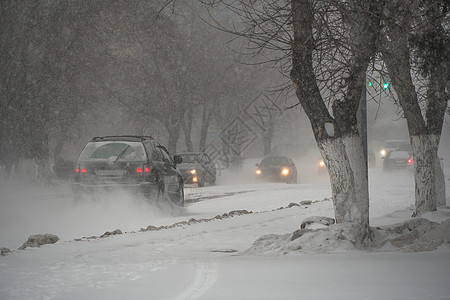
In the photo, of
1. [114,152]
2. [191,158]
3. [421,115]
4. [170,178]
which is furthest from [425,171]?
[191,158]

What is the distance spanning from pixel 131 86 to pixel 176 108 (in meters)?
3.31

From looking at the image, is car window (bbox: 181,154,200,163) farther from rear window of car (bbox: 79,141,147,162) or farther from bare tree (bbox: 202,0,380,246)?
bare tree (bbox: 202,0,380,246)

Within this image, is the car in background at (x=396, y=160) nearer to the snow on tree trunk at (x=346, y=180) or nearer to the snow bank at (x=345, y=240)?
the snow on tree trunk at (x=346, y=180)

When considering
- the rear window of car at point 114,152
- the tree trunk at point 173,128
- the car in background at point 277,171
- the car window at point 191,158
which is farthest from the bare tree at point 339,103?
the tree trunk at point 173,128

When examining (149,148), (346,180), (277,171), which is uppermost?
(149,148)

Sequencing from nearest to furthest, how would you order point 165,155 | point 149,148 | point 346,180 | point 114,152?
point 346,180 < point 114,152 < point 149,148 < point 165,155

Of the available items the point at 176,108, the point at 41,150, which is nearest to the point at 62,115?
the point at 41,150

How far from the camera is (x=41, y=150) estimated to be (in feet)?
97.5

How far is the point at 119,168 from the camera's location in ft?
45.8

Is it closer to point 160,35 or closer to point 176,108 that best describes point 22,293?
point 160,35

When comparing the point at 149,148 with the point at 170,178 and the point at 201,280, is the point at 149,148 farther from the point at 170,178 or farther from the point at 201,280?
the point at 201,280

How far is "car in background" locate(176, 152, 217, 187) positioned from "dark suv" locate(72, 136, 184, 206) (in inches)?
522

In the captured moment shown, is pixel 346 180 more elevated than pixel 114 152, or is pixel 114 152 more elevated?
pixel 114 152

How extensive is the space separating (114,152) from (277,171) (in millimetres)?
17053
